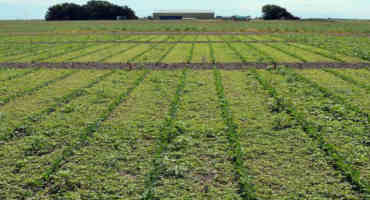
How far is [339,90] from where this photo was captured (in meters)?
10.9

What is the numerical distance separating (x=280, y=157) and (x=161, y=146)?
8.12 feet

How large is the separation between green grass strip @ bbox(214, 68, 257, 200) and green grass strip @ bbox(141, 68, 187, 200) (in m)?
1.38

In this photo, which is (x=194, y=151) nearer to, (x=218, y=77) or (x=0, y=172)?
(x=0, y=172)

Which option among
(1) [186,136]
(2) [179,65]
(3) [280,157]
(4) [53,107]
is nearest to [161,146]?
(1) [186,136]

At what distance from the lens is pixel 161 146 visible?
6582mm

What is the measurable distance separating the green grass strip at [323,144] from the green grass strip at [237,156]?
66.4 inches

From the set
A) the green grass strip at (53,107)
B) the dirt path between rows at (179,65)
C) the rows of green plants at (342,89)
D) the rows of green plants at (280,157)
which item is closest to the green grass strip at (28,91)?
the green grass strip at (53,107)

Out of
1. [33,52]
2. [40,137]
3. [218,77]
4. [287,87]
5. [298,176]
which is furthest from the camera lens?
[33,52]

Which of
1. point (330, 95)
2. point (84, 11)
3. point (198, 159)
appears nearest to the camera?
point (198, 159)

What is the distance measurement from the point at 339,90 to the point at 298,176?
674 cm

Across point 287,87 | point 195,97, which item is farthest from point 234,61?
point 195,97

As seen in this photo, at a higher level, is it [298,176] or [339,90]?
[339,90]

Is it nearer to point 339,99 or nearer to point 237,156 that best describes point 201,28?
point 339,99

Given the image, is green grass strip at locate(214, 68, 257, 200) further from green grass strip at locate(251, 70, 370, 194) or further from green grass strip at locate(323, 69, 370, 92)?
green grass strip at locate(323, 69, 370, 92)
